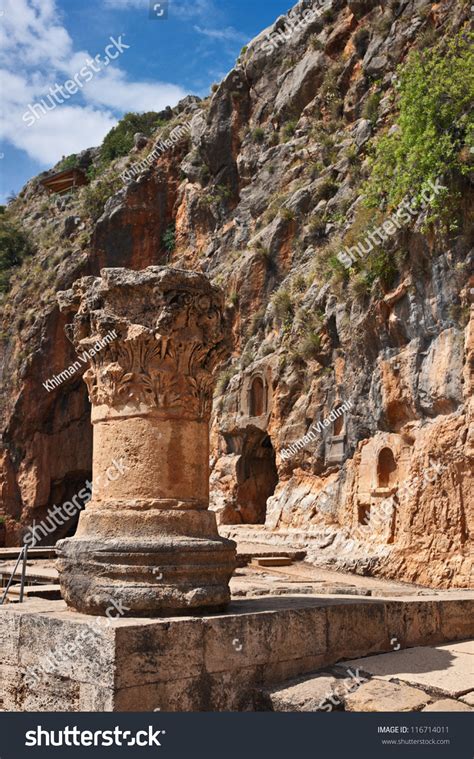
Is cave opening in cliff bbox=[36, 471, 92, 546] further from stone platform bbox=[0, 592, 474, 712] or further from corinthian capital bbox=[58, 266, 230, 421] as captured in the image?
stone platform bbox=[0, 592, 474, 712]

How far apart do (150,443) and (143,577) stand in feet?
3.58

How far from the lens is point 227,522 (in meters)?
22.4

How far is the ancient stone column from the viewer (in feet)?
18.1

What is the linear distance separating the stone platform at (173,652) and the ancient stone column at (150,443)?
0.31 m

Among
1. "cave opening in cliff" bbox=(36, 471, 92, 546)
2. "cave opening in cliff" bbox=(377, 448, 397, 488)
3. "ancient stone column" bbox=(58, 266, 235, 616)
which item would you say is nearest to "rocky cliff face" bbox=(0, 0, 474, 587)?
"cave opening in cliff" bbox=(377, 448, 397, 488)

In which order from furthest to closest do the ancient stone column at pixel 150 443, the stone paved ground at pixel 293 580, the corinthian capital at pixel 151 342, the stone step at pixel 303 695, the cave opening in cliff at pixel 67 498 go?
1. the cave opening in cliff at pixel 67 498
2. the stone paved ground at pixel 293 580
3. the corinthian capital at pixel 151 342
4. the ancient stone column at pixel 150 443
5. the stone step at pixel 303 695

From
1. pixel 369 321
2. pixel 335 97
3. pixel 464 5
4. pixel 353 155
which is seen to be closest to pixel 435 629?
pixel 369 321

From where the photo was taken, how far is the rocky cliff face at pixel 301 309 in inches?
542

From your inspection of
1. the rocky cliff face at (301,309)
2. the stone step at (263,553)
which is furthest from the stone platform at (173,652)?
the stone step at (263,553)

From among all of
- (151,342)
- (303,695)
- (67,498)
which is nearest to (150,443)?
(151,342)

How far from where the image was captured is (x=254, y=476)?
75.7 ft

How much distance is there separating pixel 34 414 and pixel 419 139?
73.5 feet

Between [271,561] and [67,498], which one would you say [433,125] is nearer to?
[271,561]

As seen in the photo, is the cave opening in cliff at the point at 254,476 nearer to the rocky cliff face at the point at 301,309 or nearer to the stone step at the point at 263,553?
the rocky cliff face at the point at 301,309
